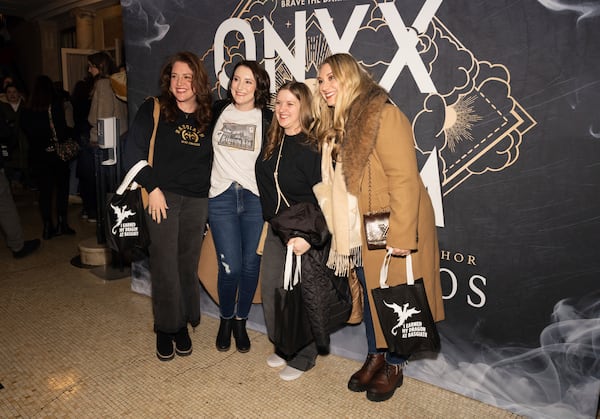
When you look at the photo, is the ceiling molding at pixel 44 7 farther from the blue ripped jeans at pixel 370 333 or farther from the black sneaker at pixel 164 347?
the blue ripped jeans at pixel 370 333

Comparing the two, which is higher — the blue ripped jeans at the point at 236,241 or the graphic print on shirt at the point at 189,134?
the graphic print on shirt at the point at 189,134

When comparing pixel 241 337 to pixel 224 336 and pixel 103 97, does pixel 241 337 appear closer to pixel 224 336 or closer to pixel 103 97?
pixel 224 336

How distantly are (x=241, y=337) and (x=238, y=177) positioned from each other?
98 cm

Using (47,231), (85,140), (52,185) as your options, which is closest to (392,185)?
(52,185)

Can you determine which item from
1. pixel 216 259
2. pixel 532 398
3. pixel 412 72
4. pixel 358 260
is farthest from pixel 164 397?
pixel 412 72

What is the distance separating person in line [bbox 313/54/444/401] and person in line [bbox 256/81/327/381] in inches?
3.1

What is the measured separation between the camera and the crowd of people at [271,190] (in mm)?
2145

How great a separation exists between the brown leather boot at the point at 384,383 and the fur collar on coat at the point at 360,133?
0.96 m

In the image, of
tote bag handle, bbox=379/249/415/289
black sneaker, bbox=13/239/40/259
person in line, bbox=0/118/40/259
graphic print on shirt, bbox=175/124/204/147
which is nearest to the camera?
tote bag handle, bbox=379/249/415/289

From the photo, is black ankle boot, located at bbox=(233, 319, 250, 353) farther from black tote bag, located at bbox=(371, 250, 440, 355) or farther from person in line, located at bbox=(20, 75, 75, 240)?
person in line, located at bbox=(20, 75, 75, 240)

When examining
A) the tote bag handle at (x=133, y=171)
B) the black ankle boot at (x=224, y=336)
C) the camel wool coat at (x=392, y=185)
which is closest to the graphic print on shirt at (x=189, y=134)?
the tote bag handle at (x=133, y=171)

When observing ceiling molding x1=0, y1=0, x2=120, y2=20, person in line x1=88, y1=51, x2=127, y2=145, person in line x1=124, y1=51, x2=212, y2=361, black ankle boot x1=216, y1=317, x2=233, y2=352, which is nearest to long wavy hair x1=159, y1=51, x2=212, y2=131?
person in line x1=124, y1=51, x2=212, y2=361

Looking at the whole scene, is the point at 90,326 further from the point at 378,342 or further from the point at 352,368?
the point at 378,342

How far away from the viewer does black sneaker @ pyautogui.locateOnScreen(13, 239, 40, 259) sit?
4543mm
